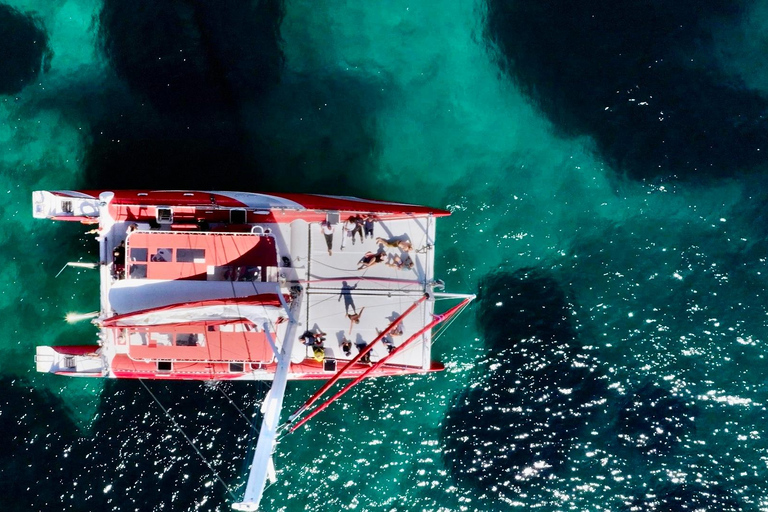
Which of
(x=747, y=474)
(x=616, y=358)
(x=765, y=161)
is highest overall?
(x=765, y=161)

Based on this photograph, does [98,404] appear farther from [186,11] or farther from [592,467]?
[592,467]

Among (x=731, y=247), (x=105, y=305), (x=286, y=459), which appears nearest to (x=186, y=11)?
(x=105, y=305)

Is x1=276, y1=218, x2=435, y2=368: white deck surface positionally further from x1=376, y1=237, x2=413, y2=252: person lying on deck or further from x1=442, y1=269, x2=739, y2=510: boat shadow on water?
x1=442, y1=269, x2=739, y2=510: boat shadow on water

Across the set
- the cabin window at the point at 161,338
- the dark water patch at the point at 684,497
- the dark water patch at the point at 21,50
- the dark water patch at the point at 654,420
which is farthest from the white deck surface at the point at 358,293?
the dark water patch at the point at 21,50

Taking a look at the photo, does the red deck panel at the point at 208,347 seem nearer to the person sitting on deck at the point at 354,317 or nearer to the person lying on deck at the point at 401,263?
the person sitting on deck at the point at 354,317

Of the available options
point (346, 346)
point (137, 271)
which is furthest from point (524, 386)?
point (137, 271)

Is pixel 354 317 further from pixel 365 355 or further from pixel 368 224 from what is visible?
pixel 368 224

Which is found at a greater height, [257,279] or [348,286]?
[257,279]
